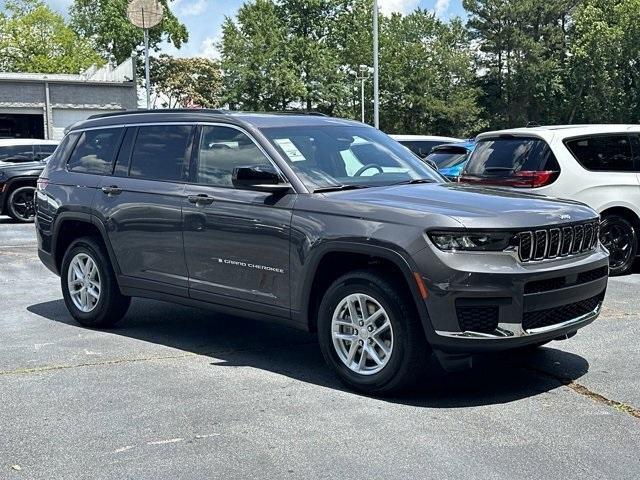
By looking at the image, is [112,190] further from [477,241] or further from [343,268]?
[477,241]

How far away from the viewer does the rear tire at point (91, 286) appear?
23.2 ft

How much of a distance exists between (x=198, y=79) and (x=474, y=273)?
64.5 m

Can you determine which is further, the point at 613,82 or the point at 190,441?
Answer: the point at 613,82

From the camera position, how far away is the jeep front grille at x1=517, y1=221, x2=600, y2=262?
4.86 metres

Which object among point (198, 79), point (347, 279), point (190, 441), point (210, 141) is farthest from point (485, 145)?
point (198, 79)

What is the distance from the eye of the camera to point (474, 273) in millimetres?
4684

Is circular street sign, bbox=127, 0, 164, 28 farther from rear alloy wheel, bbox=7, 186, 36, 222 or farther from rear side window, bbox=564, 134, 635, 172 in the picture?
rear side window, bbox=564, 134, 635, 172

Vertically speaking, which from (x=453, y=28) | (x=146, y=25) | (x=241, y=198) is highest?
(x=453, y=28)

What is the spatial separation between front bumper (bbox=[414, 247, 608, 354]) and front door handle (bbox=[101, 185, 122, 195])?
3038 millimetres

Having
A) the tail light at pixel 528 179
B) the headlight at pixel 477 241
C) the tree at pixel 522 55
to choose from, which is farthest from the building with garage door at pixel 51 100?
the tree at pixel 522 55

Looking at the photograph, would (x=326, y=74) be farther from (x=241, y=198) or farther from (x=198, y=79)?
(x=241, y=198)

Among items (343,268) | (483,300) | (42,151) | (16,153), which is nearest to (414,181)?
(343,268)

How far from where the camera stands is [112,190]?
272 inches

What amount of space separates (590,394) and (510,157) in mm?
4831
